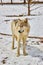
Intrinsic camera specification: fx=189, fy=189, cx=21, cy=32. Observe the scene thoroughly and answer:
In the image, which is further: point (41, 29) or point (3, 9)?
point (3, 9)

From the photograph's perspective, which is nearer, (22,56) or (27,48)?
(22,56)

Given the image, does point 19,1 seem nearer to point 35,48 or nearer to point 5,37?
point 5,37

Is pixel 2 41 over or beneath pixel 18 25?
beneath

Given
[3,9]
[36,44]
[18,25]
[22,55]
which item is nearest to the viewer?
[18,25]

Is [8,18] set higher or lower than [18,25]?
lower

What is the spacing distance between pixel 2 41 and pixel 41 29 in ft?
6.26

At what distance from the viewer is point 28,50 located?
4.72 metres

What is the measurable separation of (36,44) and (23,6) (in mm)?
6006

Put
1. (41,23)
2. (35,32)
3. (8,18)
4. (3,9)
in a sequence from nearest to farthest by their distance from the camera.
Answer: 1. (35,32)
2. (41,23)
3. (8,18)
4. (3,9)

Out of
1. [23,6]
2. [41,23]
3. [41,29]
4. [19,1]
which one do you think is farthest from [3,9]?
[41,29]

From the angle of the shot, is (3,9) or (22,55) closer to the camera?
(22,55)

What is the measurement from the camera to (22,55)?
174 inches

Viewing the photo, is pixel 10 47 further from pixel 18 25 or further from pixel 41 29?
pixel 41 29

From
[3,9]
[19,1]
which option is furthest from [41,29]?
[19,1]
